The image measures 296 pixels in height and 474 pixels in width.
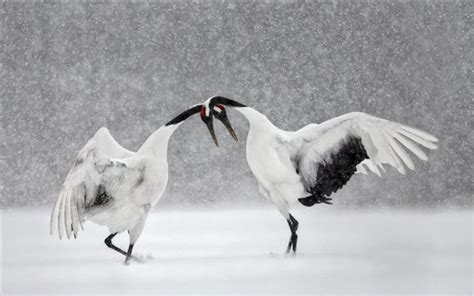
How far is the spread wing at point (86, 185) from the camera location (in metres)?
2.29

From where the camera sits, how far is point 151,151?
2369 millimetres

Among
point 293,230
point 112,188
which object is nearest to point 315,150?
point 293,230

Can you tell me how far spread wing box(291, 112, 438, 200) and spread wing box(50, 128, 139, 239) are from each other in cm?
64

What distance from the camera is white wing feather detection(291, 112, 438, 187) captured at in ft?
7.69

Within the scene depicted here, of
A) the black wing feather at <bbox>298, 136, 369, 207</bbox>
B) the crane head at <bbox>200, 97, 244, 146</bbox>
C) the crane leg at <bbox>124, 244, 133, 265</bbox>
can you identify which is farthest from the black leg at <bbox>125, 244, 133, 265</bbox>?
the black wing feather at <bbox>298, 136, 369, 207</bbox>

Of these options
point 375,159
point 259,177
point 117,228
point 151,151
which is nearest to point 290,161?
point 259,177

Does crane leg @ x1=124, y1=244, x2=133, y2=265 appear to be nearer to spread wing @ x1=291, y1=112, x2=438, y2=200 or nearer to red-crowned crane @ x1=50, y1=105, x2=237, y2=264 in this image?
red-crowned crane @ x1=50, y1=105, x2=237, y2=264

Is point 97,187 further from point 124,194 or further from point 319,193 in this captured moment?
point 319,193

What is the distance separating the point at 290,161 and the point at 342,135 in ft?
0.69

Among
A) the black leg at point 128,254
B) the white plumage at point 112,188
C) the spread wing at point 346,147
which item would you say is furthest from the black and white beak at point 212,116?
the black leg at point 128,254

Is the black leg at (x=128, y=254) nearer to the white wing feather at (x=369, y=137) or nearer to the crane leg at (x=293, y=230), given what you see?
the crane leg at (x=293, y=230)

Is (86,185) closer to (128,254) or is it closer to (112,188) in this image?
(112,188)

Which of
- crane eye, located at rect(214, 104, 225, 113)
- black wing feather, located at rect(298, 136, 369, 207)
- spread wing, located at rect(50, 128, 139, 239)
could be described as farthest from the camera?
crane eye, located at rect(214, 104, 225, 113)

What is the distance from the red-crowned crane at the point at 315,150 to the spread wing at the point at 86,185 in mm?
396
